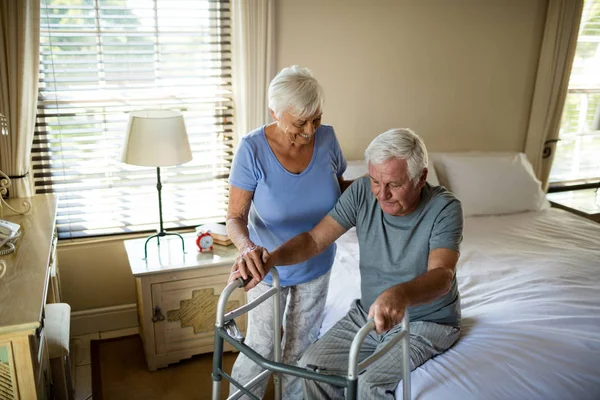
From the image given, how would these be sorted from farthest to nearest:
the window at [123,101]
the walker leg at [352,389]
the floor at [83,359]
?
the window at [123,101] → the floor at [83,359] → the walker leg at [352,389]

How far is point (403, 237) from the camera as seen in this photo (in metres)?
1.83

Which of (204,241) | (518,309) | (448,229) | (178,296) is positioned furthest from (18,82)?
(518,309)

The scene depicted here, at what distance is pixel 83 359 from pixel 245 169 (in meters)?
1.63

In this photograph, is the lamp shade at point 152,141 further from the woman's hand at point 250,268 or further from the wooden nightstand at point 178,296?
the woman's hand at point 250,268

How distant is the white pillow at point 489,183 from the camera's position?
342 cm

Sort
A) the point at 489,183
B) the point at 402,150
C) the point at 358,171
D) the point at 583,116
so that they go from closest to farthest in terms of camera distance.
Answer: the point at 402,150 < the point at 358,171 < the point at 489,183 < the point at 583,116

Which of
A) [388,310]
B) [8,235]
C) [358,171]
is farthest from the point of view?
[358,171]

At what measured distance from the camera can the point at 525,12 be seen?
3.65 meters

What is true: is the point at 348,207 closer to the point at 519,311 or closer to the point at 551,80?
the point at 519,311

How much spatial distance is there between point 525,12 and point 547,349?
2.52 metres

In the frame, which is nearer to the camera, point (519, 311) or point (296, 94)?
point (296, 94)

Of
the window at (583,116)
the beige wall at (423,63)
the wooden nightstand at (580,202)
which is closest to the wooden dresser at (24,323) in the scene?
the beige wall at (423,63)

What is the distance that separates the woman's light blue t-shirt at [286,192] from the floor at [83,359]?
1.24m

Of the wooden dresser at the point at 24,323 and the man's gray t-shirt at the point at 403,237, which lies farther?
the man's gray t-shirt at the point at 403,237
